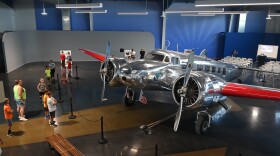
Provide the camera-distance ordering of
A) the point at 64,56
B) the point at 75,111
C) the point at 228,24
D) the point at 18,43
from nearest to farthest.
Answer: the point at 75,111, the point at 64,56, the point at 18,43, the point at 228,24

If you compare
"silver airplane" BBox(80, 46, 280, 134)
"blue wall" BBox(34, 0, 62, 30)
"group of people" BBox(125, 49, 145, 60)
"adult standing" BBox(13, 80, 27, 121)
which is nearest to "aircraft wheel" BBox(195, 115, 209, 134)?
"silver airplane" BBox(80, 46, 280, 134)

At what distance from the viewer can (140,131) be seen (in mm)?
10148

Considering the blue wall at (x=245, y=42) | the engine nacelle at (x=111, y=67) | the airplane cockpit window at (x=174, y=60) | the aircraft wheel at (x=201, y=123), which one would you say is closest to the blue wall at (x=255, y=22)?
the blue wall at (x=245, y=42)

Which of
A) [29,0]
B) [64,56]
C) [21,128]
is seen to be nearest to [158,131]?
[21,128]

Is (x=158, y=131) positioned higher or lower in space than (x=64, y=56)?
lower

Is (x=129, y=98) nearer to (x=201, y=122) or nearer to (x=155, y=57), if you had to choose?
(x=155, y=57)

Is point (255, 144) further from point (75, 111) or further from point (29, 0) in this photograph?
point (29, 0)

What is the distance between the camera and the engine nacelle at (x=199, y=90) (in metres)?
9.09

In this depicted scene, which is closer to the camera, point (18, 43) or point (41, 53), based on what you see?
point (18, 43)

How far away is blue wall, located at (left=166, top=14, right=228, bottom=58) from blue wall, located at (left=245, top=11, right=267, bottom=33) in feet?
7.99

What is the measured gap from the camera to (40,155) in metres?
8.27

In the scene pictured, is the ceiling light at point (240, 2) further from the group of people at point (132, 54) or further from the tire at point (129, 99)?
the group of people at point (132, 54)

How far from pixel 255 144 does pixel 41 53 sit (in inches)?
862

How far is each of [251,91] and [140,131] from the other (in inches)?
187
